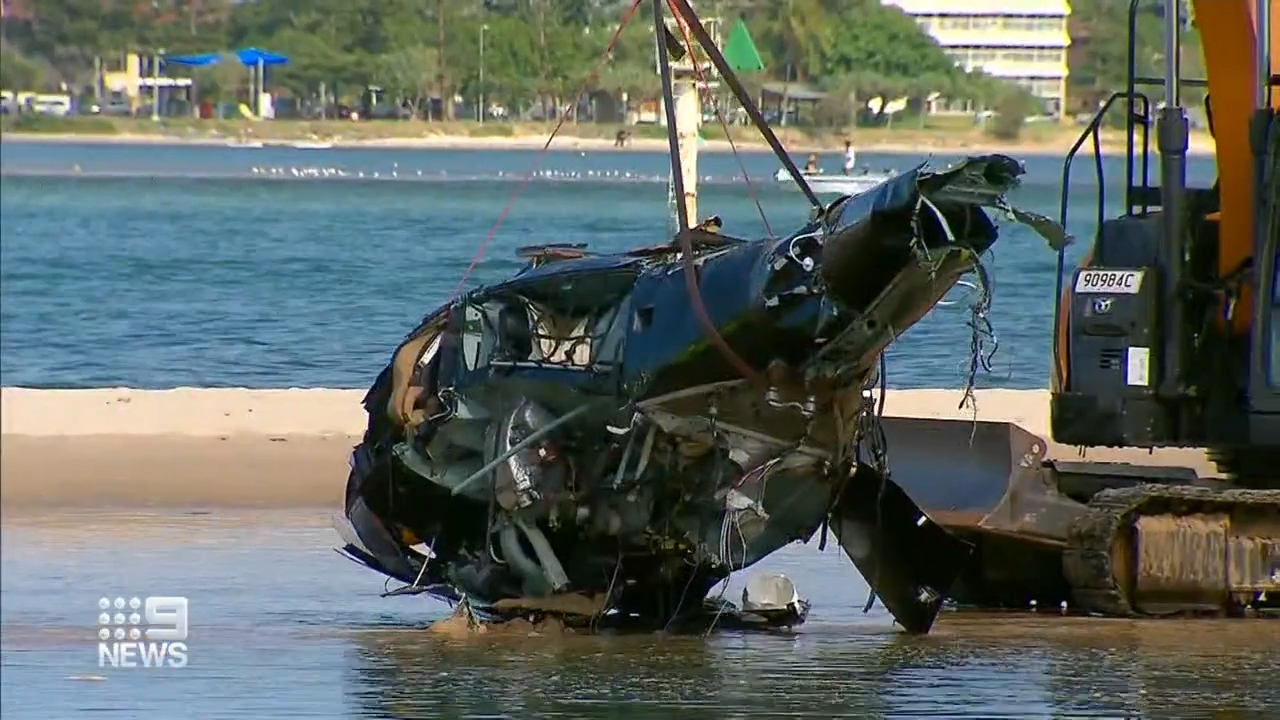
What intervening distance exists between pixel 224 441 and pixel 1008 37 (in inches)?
2646

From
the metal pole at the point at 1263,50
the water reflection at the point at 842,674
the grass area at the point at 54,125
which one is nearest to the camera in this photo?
the water reflection at the point at 842,674

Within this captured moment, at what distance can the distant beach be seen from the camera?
84.4 metres

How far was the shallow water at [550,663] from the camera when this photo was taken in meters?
11.5

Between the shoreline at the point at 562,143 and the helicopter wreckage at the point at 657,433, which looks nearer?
the helicopter wreckage at the point at 657,433

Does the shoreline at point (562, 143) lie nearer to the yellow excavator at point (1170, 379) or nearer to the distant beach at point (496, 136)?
the distant beach at point (496, 136)

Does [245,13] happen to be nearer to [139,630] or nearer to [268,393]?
[268,393]

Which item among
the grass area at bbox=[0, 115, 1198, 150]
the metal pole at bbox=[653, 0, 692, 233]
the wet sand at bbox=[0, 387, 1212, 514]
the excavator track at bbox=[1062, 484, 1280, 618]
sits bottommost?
the wet sand at bbox=[0, 387, 1212, 514]

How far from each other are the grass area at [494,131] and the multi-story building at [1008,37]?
56.8 inches

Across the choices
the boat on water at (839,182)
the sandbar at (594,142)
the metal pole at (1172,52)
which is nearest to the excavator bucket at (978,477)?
the metal pole at (1172,52)

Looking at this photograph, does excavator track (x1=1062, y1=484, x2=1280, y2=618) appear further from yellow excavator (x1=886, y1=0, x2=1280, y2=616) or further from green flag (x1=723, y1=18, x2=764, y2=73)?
green flag (x1=723, y1=18, x2=764, y2=73)

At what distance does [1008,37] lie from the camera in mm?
85188

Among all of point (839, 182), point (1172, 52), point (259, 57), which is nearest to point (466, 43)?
point (259, 57)

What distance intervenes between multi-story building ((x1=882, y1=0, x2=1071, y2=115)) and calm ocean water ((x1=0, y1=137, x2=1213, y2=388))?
317cm

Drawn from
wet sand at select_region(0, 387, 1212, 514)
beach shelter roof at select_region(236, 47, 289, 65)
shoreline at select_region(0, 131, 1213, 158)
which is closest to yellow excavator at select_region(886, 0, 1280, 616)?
wet sand at select_region(0, 387, 1212, 514)
